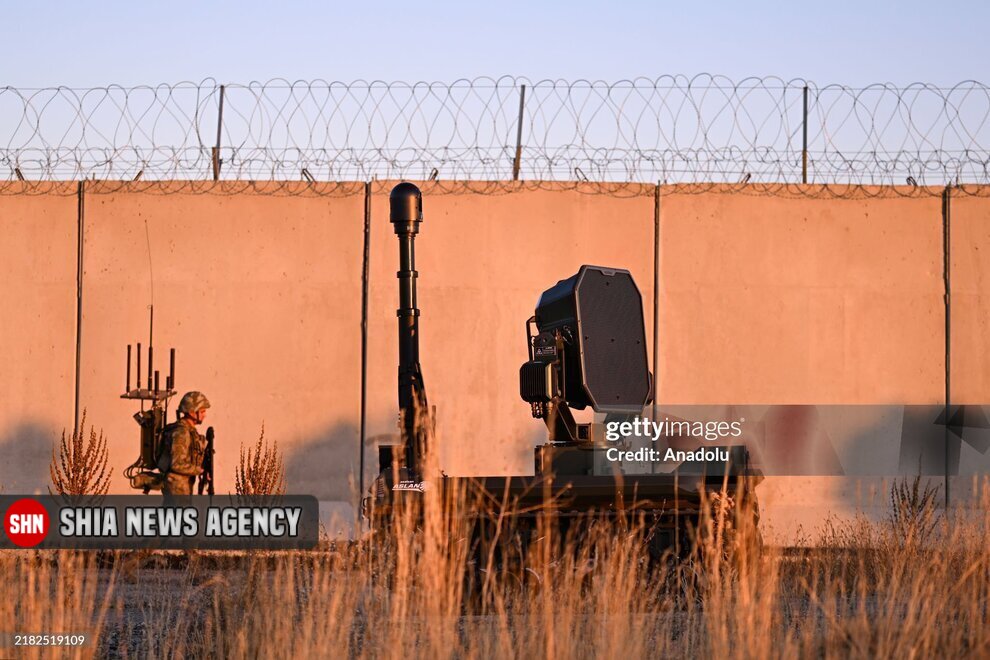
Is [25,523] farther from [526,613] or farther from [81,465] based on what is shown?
[526,613]

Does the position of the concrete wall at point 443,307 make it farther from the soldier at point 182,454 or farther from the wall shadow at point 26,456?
the soldier at point 182,454

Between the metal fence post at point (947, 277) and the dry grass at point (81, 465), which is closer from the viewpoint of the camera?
the dry grass at point (81, 465)

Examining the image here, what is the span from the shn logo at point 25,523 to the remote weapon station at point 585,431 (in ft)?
15.4

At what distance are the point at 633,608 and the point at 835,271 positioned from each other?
819cm

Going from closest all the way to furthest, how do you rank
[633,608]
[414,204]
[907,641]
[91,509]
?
[907,641] → [633,608] → [414,204] → [91,509]

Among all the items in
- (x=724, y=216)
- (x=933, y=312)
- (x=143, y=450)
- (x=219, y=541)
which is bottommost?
(x=219, y=541)

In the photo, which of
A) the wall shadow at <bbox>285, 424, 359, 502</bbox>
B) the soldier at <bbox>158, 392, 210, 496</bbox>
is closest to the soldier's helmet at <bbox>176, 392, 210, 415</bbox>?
the soldier at <bbox>158, 392, 210, 496</bbox>

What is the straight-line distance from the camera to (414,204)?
9414 mm

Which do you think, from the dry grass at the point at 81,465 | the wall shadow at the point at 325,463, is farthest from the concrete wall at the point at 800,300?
the dry grass at the point at 81,465

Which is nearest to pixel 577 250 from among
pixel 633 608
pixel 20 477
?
pixel 20 477

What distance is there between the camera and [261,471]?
12.7 metres

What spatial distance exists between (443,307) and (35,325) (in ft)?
14.1

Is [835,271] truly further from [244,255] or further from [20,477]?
[20,477]

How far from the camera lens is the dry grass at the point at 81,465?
12.1 metres
